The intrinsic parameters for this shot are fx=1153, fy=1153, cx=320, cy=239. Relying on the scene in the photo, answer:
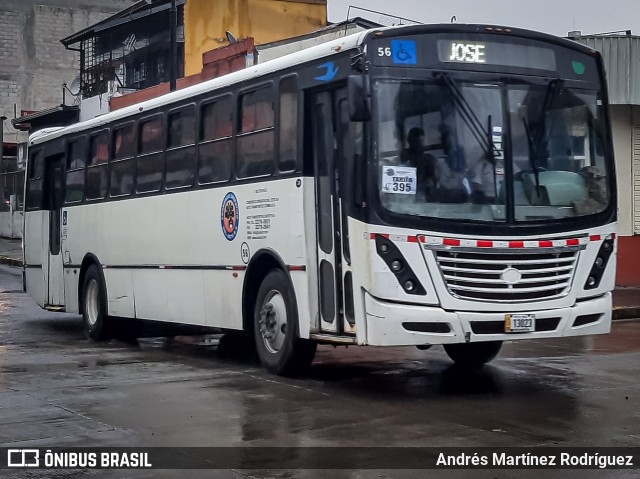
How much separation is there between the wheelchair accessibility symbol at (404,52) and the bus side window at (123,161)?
629 cm

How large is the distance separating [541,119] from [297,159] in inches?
94.6

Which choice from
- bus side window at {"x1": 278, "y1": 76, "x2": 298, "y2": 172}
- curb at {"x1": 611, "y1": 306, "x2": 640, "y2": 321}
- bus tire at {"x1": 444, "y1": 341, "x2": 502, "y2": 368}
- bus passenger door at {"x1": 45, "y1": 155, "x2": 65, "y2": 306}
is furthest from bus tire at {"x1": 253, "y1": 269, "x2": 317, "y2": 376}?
curb at {"x1": 611, "y1": 306, "x2": 640, "y2": 321}

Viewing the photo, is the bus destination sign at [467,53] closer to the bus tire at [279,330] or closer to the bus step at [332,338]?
the bus step at [332,338]

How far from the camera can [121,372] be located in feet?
40.8

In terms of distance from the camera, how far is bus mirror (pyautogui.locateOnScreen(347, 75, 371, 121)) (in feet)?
32.6

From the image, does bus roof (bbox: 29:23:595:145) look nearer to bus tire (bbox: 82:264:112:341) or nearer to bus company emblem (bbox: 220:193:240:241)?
bus company emblem (bbox: 220:193:240:241)

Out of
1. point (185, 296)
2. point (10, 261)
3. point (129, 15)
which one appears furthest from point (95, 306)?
point (129, 15)

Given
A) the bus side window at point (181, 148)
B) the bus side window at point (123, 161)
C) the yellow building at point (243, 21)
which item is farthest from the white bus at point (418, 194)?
the yellow building at point (243, 21)

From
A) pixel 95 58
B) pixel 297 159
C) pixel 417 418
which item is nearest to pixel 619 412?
pixel 417 418

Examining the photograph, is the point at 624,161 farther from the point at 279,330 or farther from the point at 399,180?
the point at 399,180

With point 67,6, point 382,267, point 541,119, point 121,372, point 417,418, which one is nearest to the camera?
point 417,418

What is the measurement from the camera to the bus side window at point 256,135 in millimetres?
12008

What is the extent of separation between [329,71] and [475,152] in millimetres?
1656

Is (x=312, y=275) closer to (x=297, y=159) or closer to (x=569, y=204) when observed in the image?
(x=297, y=159)
